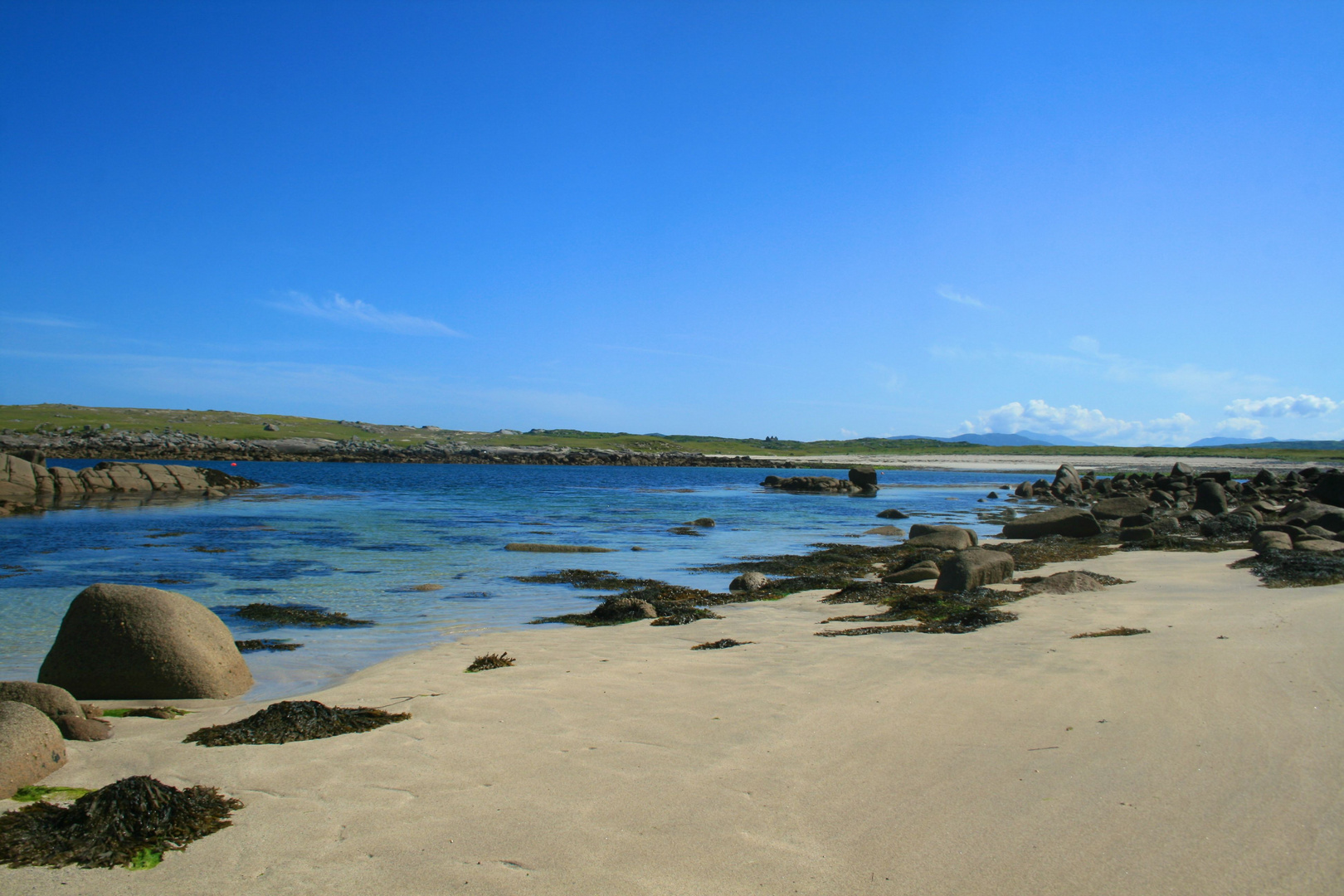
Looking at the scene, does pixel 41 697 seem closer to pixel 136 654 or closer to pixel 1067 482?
pixel 136 654

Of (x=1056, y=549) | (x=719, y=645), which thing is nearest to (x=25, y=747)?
(x=719, y=645)

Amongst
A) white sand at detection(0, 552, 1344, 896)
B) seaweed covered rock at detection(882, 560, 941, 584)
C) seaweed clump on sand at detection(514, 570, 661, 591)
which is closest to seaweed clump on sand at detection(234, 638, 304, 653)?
white sand at detection(0, 552, 1344, 896)

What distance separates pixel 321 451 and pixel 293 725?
100 meters

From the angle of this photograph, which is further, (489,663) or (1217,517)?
(1217,517)

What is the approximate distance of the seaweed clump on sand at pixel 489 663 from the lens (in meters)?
8.05

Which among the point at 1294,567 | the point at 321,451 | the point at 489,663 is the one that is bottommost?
the point at 489,663

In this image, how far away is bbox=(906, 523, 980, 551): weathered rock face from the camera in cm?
1878

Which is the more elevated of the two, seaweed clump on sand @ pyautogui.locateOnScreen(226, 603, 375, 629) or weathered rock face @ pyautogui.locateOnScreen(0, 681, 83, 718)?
weathered rock face @ pyautogui.locateOnScreen(0, 681, 83, 718)

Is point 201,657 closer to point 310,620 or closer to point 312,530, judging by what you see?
point 310,620

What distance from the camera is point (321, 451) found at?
315ft

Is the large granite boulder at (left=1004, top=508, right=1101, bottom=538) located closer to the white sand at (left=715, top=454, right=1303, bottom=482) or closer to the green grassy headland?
the white sand at (left=715, top=454, right=1303, bottom=482)

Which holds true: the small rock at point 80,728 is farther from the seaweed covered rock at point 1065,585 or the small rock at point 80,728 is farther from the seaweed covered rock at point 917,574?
the seaweed covered rock at point 917,574

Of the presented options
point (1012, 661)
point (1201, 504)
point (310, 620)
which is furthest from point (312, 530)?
point (1201, 504)

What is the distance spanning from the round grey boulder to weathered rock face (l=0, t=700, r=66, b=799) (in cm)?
1044
